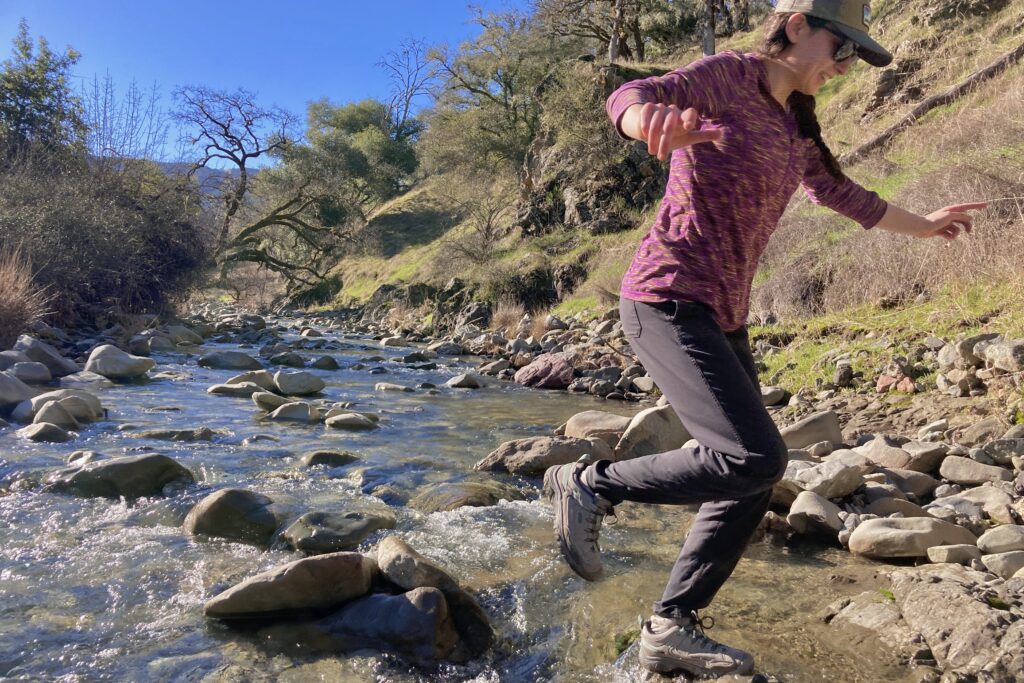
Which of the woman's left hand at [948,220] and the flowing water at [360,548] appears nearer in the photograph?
the flowing water at [360,548]

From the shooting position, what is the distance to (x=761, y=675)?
2.41 m

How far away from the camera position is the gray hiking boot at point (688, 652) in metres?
2.35

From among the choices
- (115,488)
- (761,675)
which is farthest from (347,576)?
(115,488)

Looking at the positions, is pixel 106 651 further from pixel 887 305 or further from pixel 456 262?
pixel 456 262

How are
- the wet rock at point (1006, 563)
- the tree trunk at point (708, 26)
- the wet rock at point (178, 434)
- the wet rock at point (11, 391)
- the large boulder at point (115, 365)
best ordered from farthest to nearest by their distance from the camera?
the tree trunk at point (708, 26), the large boulder at point (115, 365), the wet rock at point (11, 391), the wet rock at point (178, 434), the wet rock at point (1006, 563)

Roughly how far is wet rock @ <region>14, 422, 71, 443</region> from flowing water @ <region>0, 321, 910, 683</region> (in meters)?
0.13

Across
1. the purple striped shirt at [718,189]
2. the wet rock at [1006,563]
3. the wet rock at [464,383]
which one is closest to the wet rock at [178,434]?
the wet rock at [464,383]

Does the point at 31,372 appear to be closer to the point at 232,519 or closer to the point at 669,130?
the point at 232,519

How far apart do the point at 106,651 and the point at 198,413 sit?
5.25m

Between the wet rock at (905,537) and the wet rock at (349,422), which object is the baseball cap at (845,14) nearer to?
the wet rock at (905,537)

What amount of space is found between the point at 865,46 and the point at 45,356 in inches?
382

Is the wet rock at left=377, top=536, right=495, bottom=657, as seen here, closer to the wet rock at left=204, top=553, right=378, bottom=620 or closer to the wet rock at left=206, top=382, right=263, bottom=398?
the wet rock at left=204, top=553, right=378, bottom=620

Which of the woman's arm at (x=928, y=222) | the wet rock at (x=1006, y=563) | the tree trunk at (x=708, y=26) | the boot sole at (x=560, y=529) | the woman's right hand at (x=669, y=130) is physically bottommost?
the wet rock at (x=1006, y=563)

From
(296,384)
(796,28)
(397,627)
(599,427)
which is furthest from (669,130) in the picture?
(296,384)
